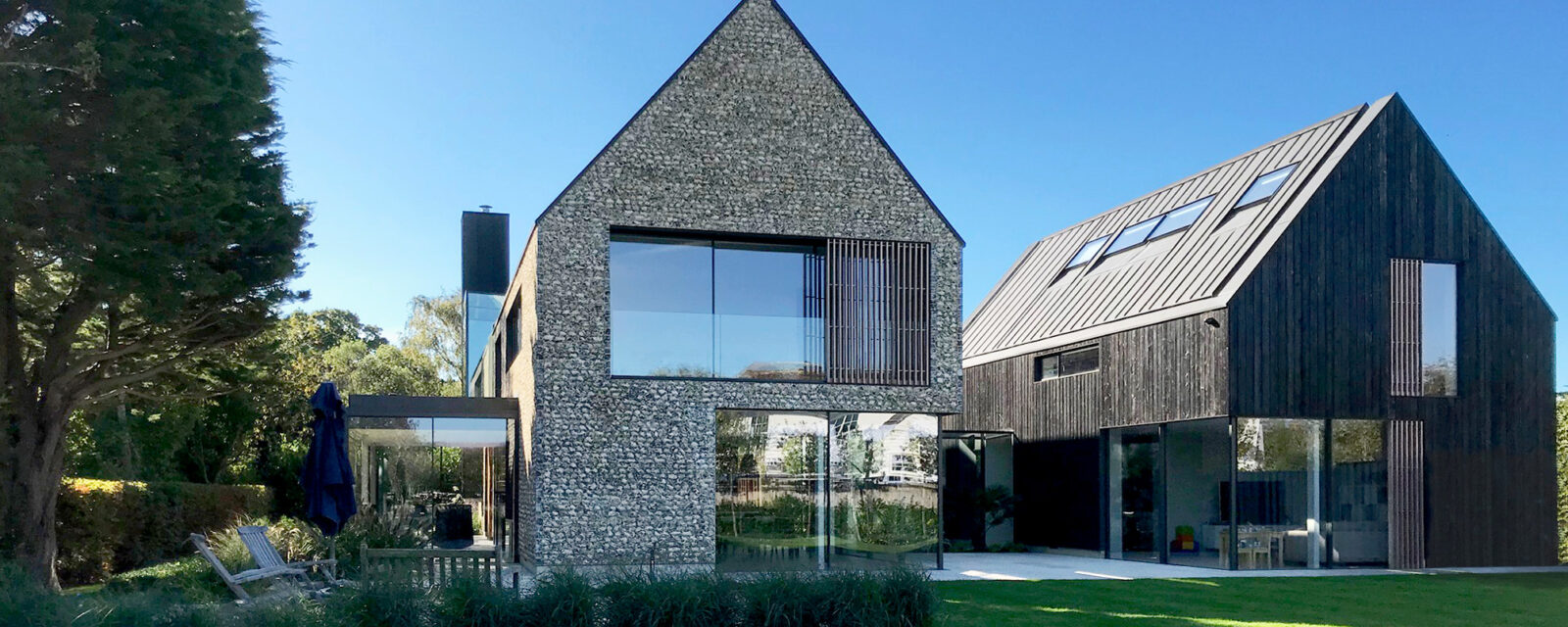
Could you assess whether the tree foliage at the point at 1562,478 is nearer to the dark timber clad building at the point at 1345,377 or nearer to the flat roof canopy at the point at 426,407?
the dark timber clad building at the point at 1345,377

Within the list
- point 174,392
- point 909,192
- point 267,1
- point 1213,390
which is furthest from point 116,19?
point 1213,390

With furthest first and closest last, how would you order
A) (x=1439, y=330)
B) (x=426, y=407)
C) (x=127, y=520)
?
(x=1439, y=330), (x=127, y=520), (x=426, y=407)

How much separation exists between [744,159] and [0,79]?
27.4 ft

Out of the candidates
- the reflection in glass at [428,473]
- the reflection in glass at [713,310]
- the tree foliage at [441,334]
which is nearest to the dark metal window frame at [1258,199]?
the reflection in glass at [713,310]

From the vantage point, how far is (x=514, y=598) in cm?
844

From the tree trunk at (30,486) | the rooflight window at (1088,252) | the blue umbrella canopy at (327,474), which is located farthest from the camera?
the rooflight window at (1088,252)

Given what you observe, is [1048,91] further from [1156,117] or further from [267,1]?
[267,1]

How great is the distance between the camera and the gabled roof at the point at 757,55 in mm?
16859

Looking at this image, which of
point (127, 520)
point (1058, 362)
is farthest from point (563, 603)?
point (1058, 362)

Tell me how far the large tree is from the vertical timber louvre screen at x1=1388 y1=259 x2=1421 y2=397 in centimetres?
1505

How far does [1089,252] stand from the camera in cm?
2447

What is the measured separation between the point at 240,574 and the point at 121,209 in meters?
4.04

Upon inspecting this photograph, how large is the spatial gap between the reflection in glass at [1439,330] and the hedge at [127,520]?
686 inches

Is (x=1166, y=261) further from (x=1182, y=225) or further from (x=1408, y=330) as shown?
(x=1408, y=330)
